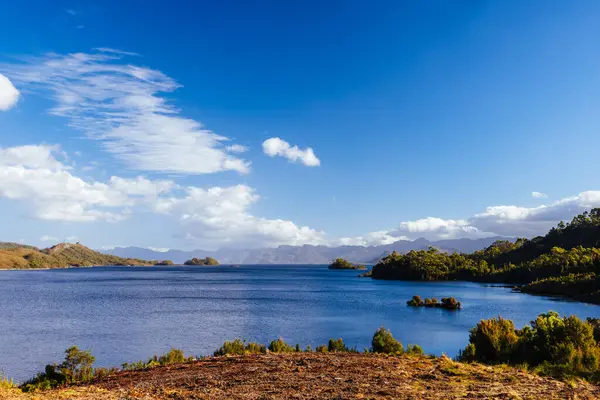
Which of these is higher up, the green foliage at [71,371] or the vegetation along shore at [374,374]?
the vegetation along shore at [374,374]

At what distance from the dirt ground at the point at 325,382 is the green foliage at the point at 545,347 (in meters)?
3.11

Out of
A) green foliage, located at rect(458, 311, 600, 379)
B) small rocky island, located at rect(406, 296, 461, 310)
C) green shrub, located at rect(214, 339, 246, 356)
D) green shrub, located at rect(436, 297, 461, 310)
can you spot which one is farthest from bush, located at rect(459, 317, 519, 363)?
small rocky island, located at rect(406, 296, 461, 310)

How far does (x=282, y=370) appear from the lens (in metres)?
21.7

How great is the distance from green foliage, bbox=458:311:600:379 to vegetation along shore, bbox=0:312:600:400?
55mm

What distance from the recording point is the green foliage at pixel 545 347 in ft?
74.5

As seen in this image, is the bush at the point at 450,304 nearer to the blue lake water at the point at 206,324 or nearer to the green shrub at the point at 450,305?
the green shrub at the point at 450,305

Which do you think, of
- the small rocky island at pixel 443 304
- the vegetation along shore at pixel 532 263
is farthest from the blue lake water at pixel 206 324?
the vegetation along shore at pixel 532 263

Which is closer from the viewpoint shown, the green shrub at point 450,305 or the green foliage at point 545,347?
the green foliage at point 545,347

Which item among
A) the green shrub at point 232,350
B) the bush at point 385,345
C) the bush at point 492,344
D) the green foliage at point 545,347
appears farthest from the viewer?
the green shrub at point 232,350

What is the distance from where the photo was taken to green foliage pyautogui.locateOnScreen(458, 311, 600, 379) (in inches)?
894

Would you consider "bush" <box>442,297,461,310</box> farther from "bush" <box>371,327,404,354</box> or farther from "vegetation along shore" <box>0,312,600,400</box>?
"bush" <box>371,327,404,354</box>

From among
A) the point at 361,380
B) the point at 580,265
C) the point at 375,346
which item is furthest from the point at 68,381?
the point at 580,265

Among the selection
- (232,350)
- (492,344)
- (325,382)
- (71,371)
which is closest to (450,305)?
(492,344)

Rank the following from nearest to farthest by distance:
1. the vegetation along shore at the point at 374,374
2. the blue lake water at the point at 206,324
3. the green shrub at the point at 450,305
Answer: the vegetation along shore at the point at 374,374, the blue lake water at the point at 206,324, the green shrub at the point at 450,305
